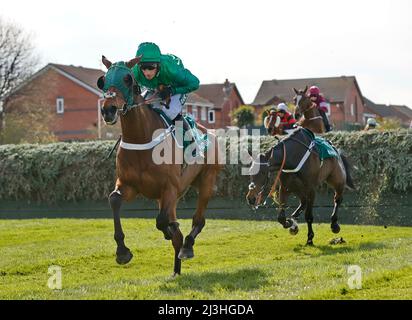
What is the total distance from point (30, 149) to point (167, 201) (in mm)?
17039

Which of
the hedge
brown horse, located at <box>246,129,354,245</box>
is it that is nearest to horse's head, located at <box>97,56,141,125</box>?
brown horse, located at <box>246,129,354,245</box>

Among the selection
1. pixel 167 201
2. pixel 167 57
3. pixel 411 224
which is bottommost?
pixel 411 224

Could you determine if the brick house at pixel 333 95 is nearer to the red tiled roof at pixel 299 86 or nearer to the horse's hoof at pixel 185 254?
the red tiled roof at pixel 299 86

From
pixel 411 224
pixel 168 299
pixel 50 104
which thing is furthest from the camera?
pixel 50 104

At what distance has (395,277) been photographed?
10023mm

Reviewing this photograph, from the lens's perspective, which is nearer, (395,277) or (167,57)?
(395,277)

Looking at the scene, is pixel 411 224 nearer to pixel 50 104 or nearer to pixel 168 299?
pixel 168 299

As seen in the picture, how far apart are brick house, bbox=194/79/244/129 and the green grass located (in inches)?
2462

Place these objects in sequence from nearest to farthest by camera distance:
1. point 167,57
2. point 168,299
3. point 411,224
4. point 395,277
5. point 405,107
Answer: point 168,299 → point 395,277 → point 167,57 → point 411,224 → point 405,107

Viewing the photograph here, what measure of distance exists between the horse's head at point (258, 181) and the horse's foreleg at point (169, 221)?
3.81 m

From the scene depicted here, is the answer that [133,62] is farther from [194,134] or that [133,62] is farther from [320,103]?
[320,103]

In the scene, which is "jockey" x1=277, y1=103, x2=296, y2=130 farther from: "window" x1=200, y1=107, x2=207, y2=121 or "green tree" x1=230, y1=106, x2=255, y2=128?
"window" x1=200, y1=107, x2=207, y2=121

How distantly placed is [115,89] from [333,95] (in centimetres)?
8040

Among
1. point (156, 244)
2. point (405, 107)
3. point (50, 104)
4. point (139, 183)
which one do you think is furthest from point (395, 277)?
point (405, 107)
